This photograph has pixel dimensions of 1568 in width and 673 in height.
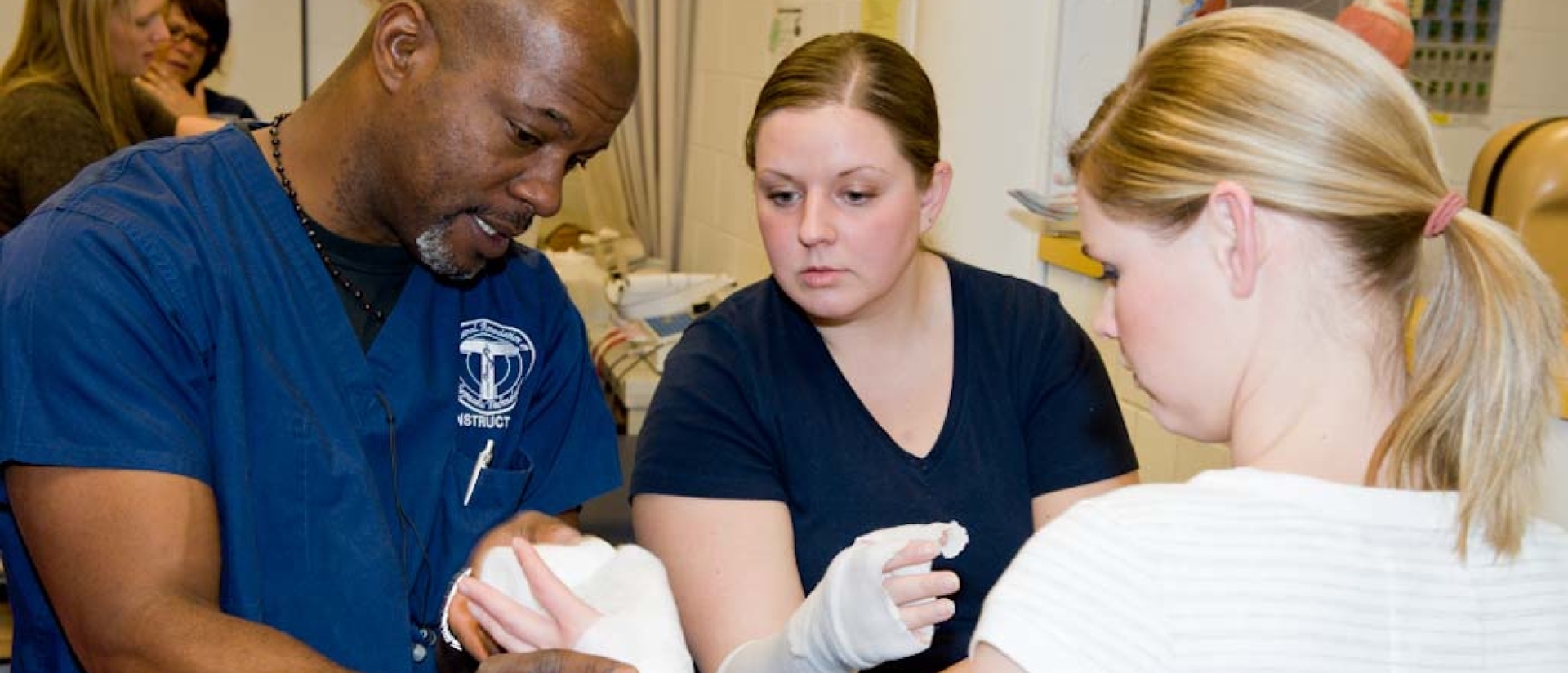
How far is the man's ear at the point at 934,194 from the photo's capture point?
1.66 meters

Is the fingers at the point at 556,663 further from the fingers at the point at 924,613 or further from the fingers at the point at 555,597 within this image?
the fingers at the point at 924,613

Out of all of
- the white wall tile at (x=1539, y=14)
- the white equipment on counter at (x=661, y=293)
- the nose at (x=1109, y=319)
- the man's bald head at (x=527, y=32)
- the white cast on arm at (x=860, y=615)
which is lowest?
the white equipment on counter at (x=661, y=293)

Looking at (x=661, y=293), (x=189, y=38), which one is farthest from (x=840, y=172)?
(x=189, y=38)

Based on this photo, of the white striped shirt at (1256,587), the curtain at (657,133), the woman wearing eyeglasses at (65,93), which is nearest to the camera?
the white striped shirt at (1256,587)

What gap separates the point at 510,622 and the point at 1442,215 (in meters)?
0.81

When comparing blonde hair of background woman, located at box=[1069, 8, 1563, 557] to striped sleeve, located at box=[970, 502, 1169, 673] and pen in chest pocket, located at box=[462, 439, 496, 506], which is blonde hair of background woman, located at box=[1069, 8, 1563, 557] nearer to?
striped sleeve, located at box=[970, 502, 1169, 673]

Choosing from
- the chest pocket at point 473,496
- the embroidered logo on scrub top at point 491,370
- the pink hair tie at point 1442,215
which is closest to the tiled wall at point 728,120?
the embroidered logo on scrub top at point 491,370

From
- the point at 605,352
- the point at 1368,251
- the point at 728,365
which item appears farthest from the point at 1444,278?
the point at 605,352

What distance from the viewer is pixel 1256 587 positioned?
853mm

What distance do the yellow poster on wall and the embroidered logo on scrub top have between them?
1.43 m

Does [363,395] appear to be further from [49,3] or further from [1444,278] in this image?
Answer: [49,3]

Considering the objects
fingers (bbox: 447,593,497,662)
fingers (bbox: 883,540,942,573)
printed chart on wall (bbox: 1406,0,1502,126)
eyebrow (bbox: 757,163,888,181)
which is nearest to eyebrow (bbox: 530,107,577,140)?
eyebrow (bbox: 757,163,888,181)

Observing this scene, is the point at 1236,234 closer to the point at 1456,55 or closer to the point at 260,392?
the point at 260,392

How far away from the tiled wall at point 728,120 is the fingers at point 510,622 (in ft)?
7.16
